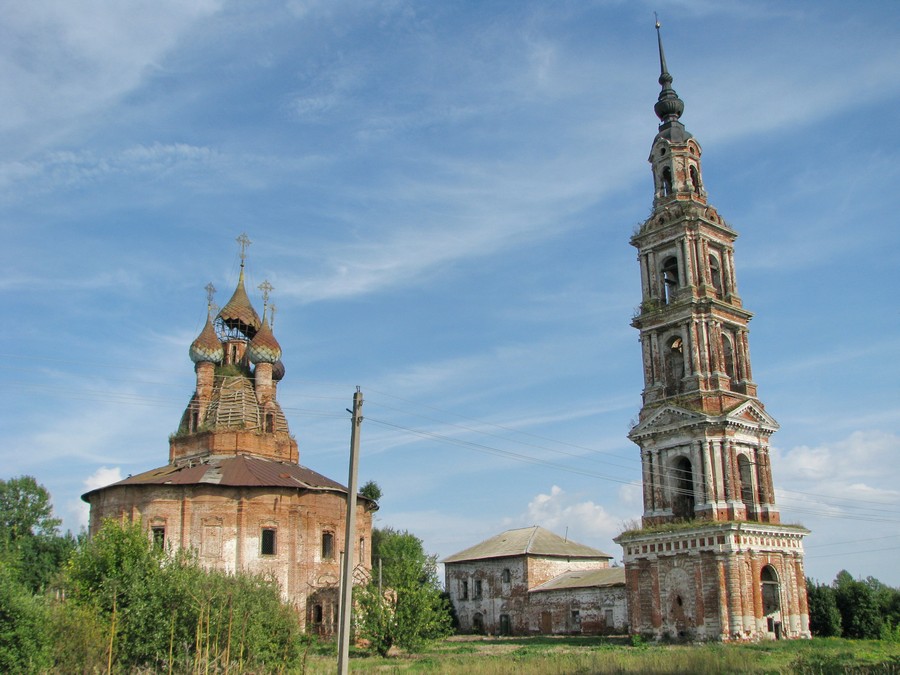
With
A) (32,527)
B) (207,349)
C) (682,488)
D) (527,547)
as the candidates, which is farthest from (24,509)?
(682,488)

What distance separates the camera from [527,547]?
48562mm

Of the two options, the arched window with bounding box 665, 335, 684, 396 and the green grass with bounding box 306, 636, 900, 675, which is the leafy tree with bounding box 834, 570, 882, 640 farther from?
the arched window with bounding box 665, 335, 684, 396

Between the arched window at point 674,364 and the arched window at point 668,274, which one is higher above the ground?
the arched window at point 668,274

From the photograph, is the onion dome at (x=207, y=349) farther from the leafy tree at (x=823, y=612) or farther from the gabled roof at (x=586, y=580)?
the leafy tree at (x=823, y=612)

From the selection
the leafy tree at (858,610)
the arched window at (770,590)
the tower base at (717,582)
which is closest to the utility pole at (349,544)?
the tower base at (717,582)

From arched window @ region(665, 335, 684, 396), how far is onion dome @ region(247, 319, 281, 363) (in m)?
24.4

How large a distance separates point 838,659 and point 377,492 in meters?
44.3

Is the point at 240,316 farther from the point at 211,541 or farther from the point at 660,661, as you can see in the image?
the point at 660,661

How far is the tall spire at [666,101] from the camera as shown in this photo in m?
42.2

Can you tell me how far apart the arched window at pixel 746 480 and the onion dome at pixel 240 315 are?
31622mm

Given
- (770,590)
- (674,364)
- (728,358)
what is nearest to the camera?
(770,590)

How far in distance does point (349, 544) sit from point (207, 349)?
36.5 meters

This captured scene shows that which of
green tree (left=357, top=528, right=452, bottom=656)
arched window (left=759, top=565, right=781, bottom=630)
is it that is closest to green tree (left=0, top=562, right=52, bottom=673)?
green tree (left=357, top=528, right=452, bottom=656)

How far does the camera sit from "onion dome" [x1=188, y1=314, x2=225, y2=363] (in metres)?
50.4
